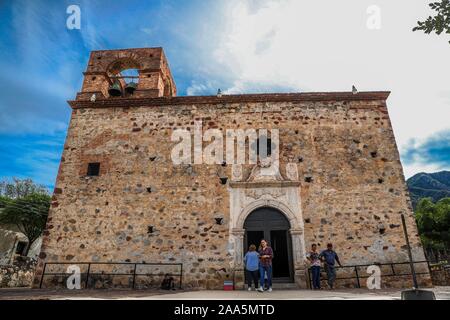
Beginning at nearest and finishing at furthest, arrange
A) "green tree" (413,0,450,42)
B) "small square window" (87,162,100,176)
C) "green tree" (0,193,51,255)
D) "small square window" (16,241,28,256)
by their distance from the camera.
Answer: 1. "green tree" (413,0,450,42)
2. "small square window" (87,162,100,176)
3. "green tree" (0,193,51,255)
4. "small square window" (16,241,28,256)

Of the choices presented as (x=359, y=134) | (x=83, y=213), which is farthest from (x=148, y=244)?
(x=359, y=134)

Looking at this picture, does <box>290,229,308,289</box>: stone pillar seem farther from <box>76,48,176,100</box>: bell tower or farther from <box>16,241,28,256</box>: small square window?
<box>16,241,28,256</box>: small square window

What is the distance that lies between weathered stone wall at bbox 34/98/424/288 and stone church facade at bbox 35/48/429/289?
34mm

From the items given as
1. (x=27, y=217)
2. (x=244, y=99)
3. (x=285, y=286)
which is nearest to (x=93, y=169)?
(x=244, y=99)

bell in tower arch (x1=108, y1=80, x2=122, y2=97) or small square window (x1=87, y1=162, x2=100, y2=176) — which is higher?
bell in tower arch (x1=108, y1=80, x2=122, y2=97)

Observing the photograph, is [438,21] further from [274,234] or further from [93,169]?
[93,169]

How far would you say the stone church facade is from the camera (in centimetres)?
900

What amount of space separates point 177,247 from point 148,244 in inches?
37.1

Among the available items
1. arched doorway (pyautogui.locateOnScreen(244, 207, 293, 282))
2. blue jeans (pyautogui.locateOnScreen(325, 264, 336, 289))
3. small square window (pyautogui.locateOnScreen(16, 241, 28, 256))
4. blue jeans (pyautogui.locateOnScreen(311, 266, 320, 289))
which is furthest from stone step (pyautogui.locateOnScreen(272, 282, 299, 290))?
small square window (pyautogui.locateOnScreen(16, 241, 28, 256))

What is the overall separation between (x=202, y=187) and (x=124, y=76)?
601cm

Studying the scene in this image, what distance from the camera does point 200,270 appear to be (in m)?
8.84
